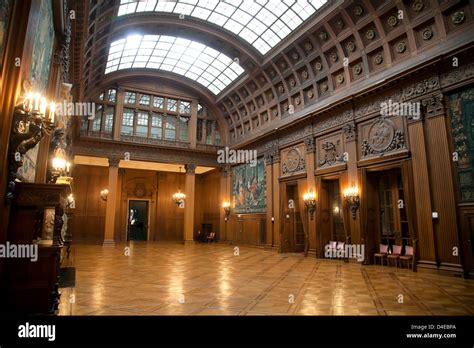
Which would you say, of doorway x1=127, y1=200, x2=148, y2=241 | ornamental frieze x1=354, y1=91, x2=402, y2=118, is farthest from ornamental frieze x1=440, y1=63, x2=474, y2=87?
doorway x1=127, y1=200, x2=148, y2=241

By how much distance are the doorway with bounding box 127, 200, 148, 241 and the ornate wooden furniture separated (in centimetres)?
1931

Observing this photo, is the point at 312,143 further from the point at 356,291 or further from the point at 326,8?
the point at 356,291

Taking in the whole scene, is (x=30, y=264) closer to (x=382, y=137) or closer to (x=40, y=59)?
(x=40, y=59)

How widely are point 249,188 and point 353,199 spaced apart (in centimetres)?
830

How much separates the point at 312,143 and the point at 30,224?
1215 centimetres

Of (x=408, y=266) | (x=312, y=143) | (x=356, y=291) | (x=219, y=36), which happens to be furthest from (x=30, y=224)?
(x=219, y=36)

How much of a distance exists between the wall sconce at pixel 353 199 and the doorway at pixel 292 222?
3.85 metres

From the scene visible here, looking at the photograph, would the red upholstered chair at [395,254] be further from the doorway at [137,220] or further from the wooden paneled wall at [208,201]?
the doorway at [137,220]

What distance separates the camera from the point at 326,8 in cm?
1226

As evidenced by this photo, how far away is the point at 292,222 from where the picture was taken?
1552cm

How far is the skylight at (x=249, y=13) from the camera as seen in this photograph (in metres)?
13.8

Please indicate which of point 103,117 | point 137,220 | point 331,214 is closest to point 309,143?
point 331,214

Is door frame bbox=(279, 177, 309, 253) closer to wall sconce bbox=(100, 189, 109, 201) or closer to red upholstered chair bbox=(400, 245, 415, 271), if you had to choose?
red upholstered chair bbox=(400, 245, 415, 271)

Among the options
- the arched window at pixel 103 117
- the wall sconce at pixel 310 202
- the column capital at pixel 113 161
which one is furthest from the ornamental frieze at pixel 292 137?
the arched window at pixel 103 117
